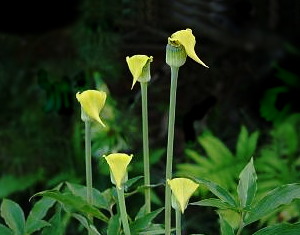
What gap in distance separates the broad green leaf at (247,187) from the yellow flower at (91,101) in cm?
22

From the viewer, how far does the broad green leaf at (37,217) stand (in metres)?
1.06

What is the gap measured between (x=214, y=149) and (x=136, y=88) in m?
0.40

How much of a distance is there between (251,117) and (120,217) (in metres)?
1.74

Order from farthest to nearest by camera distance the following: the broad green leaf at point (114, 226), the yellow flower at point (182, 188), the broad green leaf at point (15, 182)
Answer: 1. the broad green leaf at point (15, 182)
2. the broad green leaf at point (114, 226)
3. the yellow flower at point (182, 188)

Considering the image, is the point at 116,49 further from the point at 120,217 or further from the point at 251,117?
the point at 120,217

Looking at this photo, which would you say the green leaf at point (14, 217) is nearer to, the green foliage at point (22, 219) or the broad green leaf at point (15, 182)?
the green foliage at point (22, 219)

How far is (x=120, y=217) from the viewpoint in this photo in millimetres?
998

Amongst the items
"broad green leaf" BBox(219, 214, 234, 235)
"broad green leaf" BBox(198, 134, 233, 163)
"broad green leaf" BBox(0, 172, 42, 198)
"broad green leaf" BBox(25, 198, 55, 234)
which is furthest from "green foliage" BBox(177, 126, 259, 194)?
"broad green leaf" BBox(219, 214, 234, 235)

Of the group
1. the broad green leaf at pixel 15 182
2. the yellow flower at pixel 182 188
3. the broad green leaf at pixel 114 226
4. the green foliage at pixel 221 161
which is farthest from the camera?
the broad green leaf at pixel 15 182

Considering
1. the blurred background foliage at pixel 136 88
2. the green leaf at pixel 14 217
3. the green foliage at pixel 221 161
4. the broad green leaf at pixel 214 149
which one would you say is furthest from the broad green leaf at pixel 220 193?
the blurred background foliage at pixel 136 88

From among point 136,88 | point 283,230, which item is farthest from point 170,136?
point 136,88

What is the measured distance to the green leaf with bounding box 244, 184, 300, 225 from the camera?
95cm

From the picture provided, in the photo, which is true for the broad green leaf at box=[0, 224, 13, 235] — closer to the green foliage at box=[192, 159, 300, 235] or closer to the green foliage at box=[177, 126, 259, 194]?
the green foliage at box=[192, 159, 300, 235]

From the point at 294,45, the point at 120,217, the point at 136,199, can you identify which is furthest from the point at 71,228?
the point at 120,217
